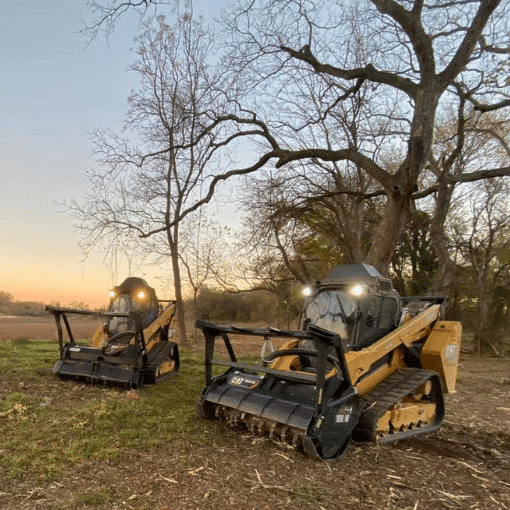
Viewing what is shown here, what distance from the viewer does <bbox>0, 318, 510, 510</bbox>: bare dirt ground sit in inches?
181

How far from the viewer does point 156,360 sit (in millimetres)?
10234

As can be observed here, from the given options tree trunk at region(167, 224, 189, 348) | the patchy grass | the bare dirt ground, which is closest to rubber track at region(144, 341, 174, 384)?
the patchy grass

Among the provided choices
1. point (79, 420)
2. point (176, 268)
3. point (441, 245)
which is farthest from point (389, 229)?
point (79, 420)

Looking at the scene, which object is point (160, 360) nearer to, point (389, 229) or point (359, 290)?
point (359, 290)

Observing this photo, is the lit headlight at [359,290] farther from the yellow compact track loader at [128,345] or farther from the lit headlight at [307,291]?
the yellow compact track loader at [128,345]

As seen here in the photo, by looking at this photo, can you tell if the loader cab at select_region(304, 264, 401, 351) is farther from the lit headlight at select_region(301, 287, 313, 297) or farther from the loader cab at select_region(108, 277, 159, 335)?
the loader cab at select_region(108, 277, 159, 335)

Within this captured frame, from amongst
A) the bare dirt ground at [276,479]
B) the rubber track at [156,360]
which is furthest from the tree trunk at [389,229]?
the bare dirt ground at [276,479]

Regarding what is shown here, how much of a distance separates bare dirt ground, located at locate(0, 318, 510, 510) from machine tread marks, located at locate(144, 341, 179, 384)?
3342 millimetres

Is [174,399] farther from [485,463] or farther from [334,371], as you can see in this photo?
[485,463]

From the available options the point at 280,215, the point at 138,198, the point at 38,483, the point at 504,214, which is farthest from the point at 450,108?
the point at 38,483

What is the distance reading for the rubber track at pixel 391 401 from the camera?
6160mm

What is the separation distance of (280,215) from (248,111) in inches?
128

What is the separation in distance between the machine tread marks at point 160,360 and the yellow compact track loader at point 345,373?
116 inches

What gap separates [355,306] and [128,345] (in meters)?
4.82
